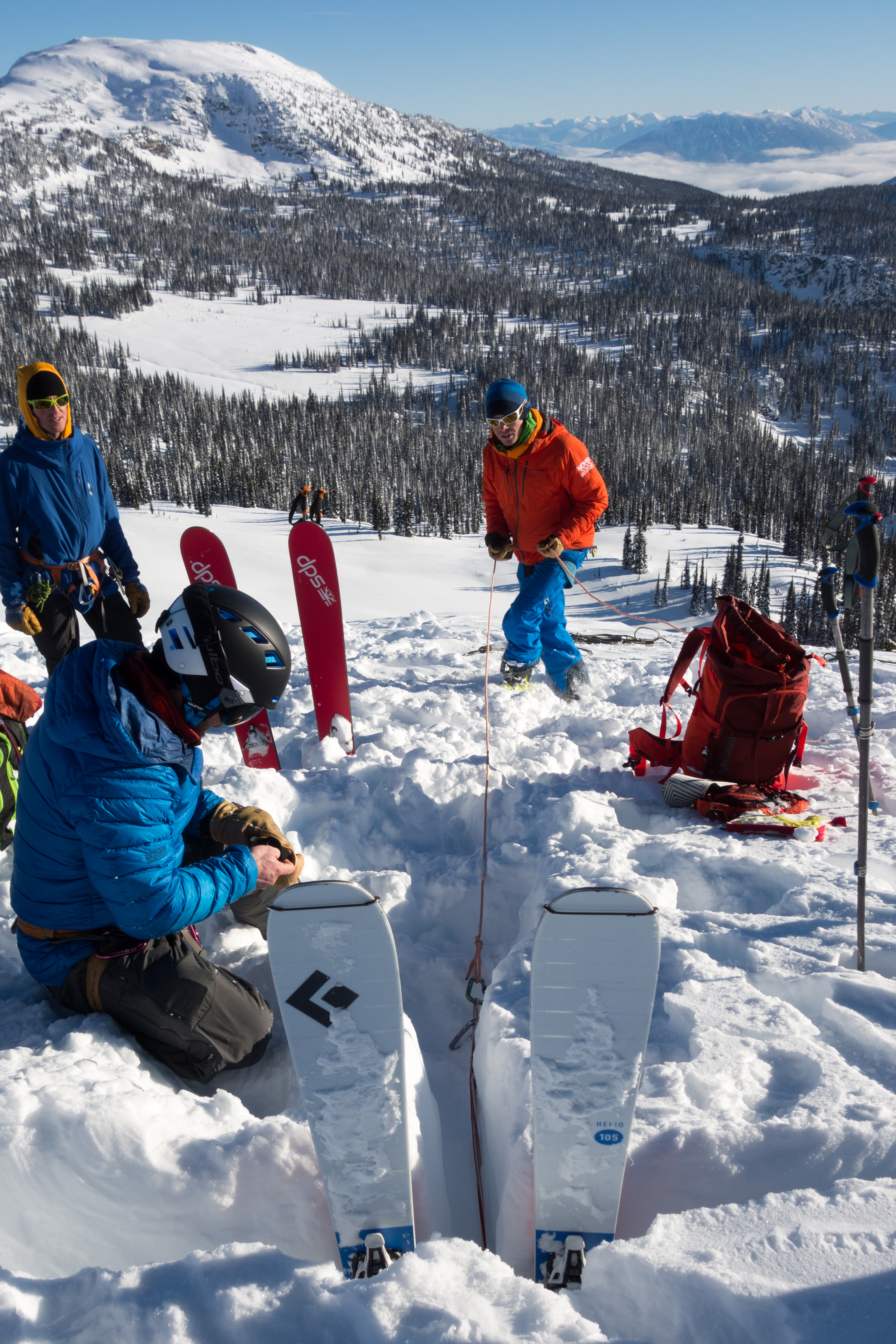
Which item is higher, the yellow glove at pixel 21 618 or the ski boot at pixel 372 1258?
the yellow glove at pixel 21 618

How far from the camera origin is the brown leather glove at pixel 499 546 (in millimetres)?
5281

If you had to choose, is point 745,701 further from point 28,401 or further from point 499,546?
point 28,401

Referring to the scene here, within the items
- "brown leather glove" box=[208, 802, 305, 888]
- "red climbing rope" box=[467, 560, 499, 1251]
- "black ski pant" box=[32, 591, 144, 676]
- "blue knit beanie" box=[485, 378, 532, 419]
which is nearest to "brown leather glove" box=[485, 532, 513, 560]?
"blue knit beanie" box=[485, 378, 532, 419]

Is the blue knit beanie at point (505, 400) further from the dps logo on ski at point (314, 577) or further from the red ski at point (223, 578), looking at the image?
the red ski at point (223, 578)

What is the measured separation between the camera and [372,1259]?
1876 mm

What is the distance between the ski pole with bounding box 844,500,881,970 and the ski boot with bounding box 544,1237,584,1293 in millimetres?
1346

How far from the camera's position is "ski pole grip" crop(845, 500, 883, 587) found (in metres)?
2.21

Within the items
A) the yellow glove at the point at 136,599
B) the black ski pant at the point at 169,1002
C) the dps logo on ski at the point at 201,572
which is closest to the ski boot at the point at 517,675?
the dps logo on ski at the point at 201,572

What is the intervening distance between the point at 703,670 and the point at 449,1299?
3.21 m

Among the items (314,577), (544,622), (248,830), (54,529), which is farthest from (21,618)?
(544,622)

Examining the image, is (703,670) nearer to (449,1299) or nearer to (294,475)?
(449,1299)

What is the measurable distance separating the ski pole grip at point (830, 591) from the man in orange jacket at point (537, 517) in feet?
7.80

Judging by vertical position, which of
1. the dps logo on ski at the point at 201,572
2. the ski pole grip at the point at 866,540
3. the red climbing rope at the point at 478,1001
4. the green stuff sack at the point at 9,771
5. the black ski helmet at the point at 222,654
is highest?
the ski pole grip at the point at 866,540

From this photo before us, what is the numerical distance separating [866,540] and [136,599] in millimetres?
4003
